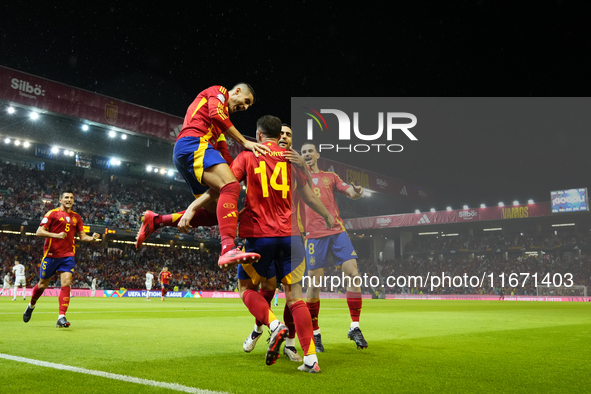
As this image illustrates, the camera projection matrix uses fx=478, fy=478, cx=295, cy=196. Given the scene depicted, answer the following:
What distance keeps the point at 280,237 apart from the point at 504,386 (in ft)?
6.99

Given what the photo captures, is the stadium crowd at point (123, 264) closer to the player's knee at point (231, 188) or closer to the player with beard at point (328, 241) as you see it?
the player with beard at point (328, 241)

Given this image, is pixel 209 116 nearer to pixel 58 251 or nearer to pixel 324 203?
pixel 324 203

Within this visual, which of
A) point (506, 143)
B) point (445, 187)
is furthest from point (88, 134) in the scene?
point (445, 187)

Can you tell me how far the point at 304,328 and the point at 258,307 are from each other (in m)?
0.45

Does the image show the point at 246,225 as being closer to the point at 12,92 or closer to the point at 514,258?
the point at 12,92

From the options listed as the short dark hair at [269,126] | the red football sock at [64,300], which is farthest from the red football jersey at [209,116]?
the red football sock at [64,300]

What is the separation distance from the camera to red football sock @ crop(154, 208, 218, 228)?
509 cm

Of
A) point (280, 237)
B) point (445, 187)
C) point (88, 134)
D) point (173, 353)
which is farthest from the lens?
point (445, 187)

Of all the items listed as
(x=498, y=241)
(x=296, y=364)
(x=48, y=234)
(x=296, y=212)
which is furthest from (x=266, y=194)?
(x=498, y=241)

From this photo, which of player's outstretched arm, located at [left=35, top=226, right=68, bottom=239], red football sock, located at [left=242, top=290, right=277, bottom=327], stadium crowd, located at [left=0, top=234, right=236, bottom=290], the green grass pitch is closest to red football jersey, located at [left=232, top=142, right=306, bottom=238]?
red football sock, located at [left=242, top=290, right=277, bottom=327]

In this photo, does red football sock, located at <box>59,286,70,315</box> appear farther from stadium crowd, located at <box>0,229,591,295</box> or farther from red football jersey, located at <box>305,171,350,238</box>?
stadium crowd, located at <box>0,229,591,295</box>

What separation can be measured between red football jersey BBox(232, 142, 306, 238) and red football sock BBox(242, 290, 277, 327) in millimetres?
539

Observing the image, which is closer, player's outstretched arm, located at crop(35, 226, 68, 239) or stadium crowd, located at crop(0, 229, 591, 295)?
player's outstretched arm, located at crop(35, 226, 68, 239)

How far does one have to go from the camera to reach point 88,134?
34.7m
